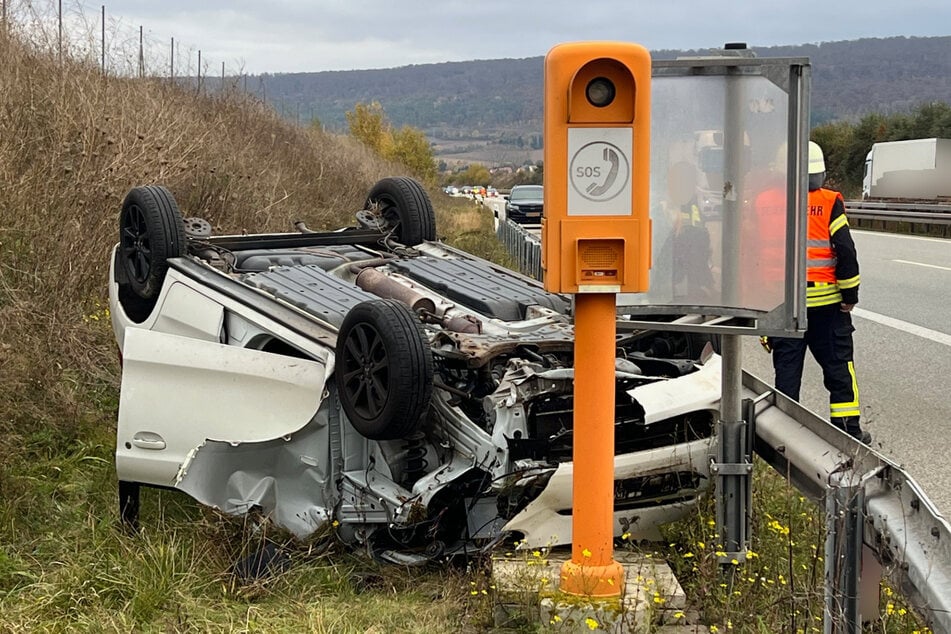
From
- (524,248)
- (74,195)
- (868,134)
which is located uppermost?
(868,134)

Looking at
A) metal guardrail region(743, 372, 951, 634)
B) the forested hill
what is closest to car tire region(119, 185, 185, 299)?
metal guardrail region(743, 372, 951, 634)

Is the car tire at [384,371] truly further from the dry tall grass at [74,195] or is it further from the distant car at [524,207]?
the distant car at [524,207]

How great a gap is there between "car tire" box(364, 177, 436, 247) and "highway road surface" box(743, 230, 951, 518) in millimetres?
2861

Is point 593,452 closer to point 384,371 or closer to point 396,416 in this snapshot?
point 396,416

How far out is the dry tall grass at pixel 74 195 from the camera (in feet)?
22.8

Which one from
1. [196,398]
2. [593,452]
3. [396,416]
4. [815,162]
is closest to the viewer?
[593,452]

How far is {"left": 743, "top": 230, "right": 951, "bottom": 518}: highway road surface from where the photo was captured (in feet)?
20.8

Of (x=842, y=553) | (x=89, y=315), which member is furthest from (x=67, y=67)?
(x=842, y=553)

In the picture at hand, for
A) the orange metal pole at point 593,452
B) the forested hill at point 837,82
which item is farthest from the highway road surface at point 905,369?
the forested hill at point 837,82

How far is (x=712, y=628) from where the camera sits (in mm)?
3449

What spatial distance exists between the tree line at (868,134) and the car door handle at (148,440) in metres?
44.5

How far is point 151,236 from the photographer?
5.68 m

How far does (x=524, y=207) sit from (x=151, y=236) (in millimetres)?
26600

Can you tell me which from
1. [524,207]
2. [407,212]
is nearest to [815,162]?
[407,212]
